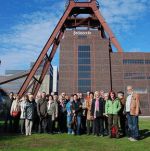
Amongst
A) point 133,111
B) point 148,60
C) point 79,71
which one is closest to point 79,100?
point 133,111

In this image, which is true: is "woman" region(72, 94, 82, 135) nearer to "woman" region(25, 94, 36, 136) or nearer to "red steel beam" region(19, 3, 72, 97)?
"woman" region(25, 94, 36, 136)

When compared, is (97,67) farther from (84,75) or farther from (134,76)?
(134,76)

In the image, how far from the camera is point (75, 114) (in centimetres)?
1463

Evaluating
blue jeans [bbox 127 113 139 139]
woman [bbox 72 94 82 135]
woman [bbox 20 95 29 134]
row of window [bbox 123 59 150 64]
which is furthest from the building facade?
blue jeans [bbox 127 113 139 139]

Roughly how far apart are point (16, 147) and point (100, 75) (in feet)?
190

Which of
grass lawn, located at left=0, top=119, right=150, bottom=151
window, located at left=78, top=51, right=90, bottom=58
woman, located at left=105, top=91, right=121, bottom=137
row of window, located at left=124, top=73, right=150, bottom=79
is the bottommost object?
grass lawn, located at left=0, top=119, right=150, bottom=151

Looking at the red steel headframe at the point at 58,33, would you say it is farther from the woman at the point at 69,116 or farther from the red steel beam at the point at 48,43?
the woman at the point at 69,116

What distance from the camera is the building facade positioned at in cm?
6694

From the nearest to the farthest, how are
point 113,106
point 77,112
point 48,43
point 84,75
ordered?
point 113,106 < point 77,112 < point 48,43 < point 84,75

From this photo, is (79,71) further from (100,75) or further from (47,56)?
(47,56)

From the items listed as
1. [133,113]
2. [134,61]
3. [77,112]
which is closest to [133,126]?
[133,113]

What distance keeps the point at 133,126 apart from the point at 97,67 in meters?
55.8

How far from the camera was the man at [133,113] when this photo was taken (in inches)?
492

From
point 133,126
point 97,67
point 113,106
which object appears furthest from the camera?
point 97,67
